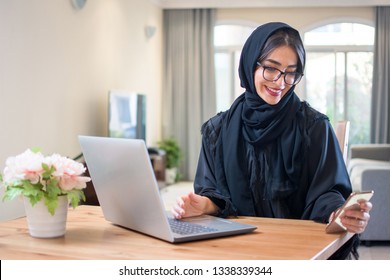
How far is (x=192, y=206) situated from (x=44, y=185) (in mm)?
407

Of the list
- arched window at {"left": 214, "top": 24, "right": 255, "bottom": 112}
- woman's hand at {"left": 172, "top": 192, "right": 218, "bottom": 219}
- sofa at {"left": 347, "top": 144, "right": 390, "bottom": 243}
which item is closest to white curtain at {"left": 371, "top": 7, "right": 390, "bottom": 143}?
arched window at {"left": 214, "top": 24, "right": 255, "bottom": 112}

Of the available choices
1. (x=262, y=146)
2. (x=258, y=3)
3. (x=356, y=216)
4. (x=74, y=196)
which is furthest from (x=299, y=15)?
(x=74, y=196)

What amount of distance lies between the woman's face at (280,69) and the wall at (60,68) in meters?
2.59

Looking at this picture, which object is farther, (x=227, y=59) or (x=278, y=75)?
(x=227, y=59)

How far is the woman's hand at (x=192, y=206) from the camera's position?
1407mm

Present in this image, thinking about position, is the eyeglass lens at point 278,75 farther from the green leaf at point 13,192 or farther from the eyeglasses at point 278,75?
the green leaf at point 13,192

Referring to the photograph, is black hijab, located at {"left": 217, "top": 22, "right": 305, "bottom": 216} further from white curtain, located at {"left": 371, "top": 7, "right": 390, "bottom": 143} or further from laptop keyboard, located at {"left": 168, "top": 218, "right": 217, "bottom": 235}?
white curtain, located at {"left": 371, "top": 7, "right": 390, "bottom": 143}

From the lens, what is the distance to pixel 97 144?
4.34ft

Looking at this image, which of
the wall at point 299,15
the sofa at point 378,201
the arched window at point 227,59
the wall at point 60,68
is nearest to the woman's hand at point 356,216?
the sofa at point 378,201

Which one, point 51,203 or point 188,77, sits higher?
point 188,77

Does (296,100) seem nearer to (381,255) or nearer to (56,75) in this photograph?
(381,255)

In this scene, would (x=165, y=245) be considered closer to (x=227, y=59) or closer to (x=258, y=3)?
(x=258, y=3)

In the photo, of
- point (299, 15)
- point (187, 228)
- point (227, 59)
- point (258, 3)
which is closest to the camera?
point (187, 228)

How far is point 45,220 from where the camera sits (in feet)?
4.13
